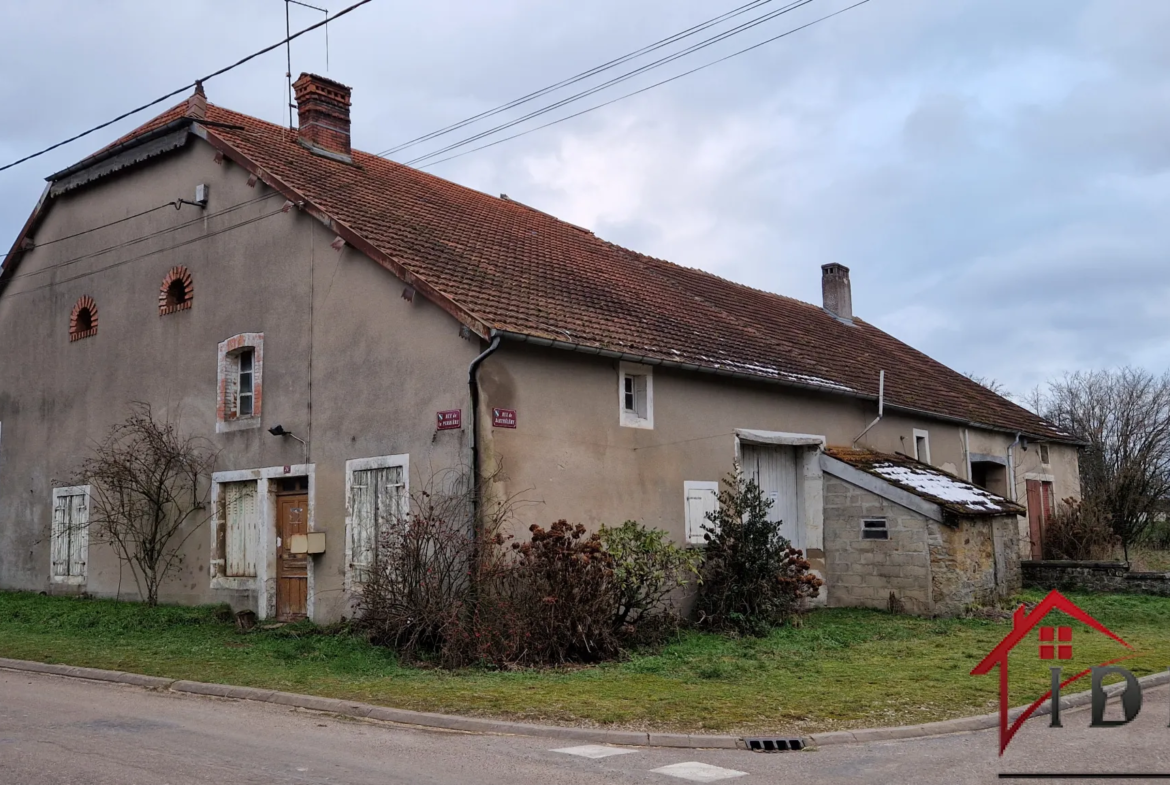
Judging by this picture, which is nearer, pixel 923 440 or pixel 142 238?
pixel 142 238

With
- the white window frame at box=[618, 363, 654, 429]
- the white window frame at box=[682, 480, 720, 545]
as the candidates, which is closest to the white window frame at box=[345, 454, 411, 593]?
the white window frame at box=[618, 363, 654, 429]

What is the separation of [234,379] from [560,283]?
5042mm

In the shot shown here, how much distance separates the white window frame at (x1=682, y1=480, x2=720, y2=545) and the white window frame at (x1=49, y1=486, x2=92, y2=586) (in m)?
9.75

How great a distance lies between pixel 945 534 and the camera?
15094mm

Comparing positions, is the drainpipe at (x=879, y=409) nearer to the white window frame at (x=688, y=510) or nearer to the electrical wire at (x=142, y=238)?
the white window frame at (x=688, y=510)

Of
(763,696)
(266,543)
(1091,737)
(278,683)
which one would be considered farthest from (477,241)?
(1091,737)

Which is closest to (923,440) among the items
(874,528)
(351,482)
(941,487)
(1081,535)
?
(941,487)

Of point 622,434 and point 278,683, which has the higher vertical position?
point 622,434

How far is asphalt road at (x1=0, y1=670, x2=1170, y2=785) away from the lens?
253 inches

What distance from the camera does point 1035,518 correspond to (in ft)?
79.3

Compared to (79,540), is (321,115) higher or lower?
higher

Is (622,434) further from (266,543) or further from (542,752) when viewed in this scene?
(542,752)

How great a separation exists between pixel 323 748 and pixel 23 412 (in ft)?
46.8

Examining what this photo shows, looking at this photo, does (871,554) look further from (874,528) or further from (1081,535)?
(1081,535)
